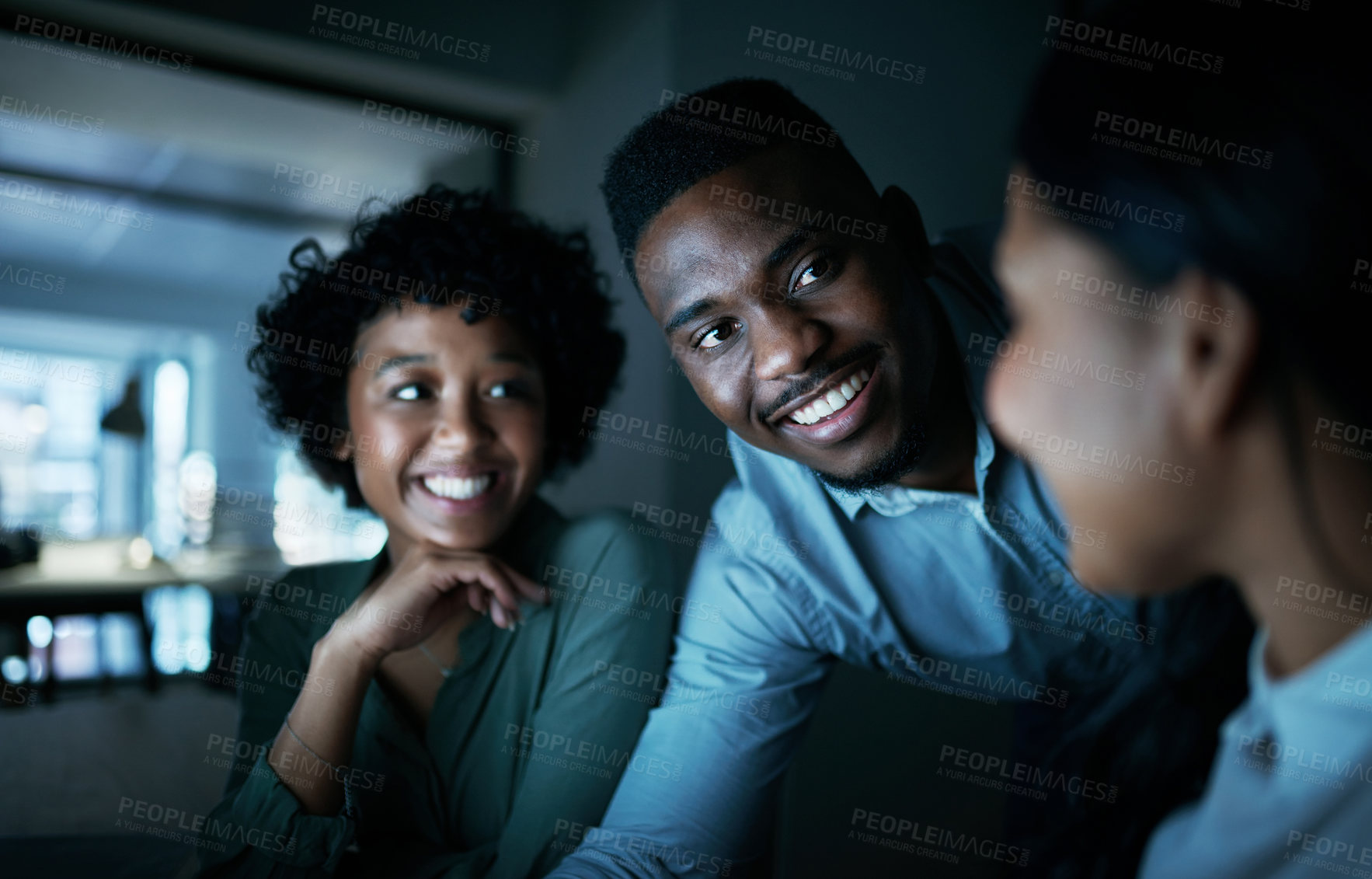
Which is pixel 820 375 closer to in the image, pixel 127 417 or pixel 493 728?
pixel 493 728

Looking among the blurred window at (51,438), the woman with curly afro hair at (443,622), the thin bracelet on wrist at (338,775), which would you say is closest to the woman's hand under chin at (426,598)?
the woman with curly afro hair at (443,622)

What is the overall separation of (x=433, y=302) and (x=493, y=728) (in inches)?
21.3

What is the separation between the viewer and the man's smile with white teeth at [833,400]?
2.93ft

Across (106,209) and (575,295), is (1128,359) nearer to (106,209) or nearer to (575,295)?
(575,295)

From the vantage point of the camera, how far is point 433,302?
973 mm

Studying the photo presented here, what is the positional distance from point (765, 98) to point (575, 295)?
1.21ft

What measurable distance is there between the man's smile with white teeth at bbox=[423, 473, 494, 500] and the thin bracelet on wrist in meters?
0.32

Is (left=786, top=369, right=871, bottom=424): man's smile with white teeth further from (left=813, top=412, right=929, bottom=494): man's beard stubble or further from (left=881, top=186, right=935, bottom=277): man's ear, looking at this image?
(left=881, top=186, right=935, bottom=277): man's ear

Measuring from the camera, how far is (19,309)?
108 cm

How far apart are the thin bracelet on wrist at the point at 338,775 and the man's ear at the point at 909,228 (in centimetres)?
92

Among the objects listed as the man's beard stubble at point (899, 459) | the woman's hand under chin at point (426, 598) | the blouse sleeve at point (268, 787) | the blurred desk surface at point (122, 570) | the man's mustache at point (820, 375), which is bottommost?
the blouse sleeve at point (268, 787)

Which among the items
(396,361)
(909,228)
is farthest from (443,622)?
(909,228)

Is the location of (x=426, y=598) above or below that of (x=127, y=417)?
below

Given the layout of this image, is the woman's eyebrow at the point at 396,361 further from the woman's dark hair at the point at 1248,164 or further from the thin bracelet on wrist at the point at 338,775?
the woman's dark hair at the point at 1248,164
